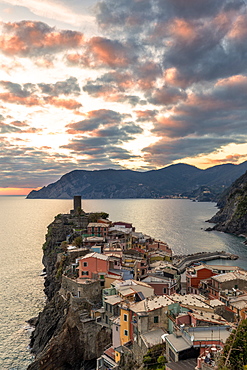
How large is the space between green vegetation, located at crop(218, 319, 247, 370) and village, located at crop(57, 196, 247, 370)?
807 mm

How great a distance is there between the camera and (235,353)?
15289 mm

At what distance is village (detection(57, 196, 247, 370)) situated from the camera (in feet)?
60.1

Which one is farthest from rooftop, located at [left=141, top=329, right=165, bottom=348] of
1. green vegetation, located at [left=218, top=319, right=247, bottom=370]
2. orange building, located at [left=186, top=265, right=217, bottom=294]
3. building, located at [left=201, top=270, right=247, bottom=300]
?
orange building, located at [left=186, top=265, right=217, bottom=294]

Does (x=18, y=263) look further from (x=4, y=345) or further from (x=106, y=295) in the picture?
(x=106, y=295)

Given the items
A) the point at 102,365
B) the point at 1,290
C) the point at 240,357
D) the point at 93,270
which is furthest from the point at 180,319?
the point at 1,290

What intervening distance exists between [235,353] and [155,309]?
878 centimetres

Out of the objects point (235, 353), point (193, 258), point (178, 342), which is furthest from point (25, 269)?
point (235, 353)

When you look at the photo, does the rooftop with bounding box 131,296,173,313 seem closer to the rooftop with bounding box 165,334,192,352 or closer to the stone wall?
the rooftop with bounding box 165,334,192,352

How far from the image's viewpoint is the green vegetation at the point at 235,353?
14.3 metres

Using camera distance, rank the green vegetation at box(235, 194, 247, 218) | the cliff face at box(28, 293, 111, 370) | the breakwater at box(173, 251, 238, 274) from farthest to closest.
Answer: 1. the green vegetation at box(235, 194, 247, 218)
2. the breakwater at box(173, 251, 238, 274)
3. the cliff face at box(28, 293, 111, 370)

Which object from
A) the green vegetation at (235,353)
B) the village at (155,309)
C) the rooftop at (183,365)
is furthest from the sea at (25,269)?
the green vegetation at (235,353)

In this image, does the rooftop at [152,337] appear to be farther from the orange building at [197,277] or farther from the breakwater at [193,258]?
the breakwater at [193,258]

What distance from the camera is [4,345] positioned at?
138 feet

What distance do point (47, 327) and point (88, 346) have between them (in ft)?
33.4
